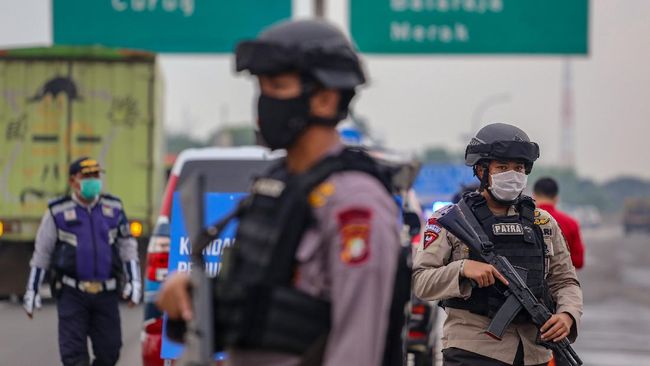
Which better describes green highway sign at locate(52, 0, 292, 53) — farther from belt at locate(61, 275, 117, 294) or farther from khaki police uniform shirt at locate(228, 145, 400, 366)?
khaki police uniform shirt at locate(228, 145, 400, 366)

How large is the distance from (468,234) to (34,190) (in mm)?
12663

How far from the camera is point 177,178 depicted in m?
9.16

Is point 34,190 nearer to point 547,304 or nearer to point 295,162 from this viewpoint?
point 547,304

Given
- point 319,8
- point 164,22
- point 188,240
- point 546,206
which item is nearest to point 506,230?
point 188,240

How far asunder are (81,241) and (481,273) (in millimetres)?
3850

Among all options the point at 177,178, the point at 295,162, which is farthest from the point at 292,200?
the point at 177,178

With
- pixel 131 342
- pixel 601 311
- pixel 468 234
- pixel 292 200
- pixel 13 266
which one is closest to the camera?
pixel 292 200

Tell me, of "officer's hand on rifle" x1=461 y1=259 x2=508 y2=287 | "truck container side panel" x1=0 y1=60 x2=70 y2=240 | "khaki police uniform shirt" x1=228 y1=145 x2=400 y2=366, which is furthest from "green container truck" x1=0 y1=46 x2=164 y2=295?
"khaki police uniform shirt" x1=228 y1=145 x2=400 y2=366

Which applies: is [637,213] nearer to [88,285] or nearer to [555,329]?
[88,285]

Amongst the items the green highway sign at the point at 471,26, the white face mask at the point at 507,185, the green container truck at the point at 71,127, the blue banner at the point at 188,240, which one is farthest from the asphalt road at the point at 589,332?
the white face mask at the point at 507,185

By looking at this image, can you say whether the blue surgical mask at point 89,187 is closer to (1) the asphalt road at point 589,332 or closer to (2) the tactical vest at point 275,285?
(1) the asphalt road at point 589,332

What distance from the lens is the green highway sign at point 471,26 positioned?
22.3 metres

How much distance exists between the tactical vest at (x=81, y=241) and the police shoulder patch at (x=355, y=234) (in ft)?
18.2

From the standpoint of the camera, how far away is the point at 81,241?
27.4 feet
